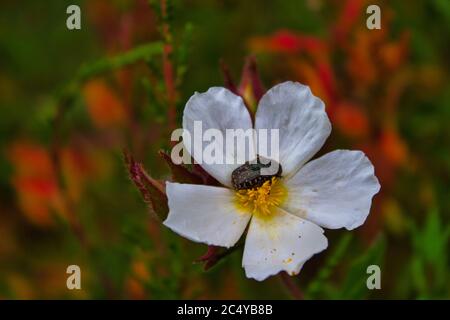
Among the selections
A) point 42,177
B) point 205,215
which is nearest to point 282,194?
point 205,215

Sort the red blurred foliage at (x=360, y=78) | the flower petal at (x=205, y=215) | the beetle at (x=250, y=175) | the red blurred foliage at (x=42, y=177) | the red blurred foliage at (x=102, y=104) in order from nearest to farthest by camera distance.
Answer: the flower petal at (x=205, y=215)
the beetle at (x=250, y=175)
the red blurred foliage at (x=360, y=78)
the red blurred foliage at (x=42, y=177)
the red blurred foliage at (x=102, y=104)

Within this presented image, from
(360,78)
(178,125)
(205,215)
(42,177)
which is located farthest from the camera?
(42,177)

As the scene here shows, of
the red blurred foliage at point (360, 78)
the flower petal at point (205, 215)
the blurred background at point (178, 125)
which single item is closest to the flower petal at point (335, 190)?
the flower petal at point (205, 215)

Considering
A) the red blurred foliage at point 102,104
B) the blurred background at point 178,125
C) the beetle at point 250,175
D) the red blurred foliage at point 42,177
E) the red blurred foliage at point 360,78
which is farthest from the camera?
the red blurred foliage at point 102,104

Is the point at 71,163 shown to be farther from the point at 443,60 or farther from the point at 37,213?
the point at 443,60

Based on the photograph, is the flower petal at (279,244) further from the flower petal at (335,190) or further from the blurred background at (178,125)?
the blurred background at (178,125)

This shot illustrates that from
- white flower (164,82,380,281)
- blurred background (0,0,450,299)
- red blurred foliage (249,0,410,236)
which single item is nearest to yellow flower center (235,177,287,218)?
white flower (164,82,380,281)

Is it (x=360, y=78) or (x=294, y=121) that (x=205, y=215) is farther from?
(x=360, y=78)
